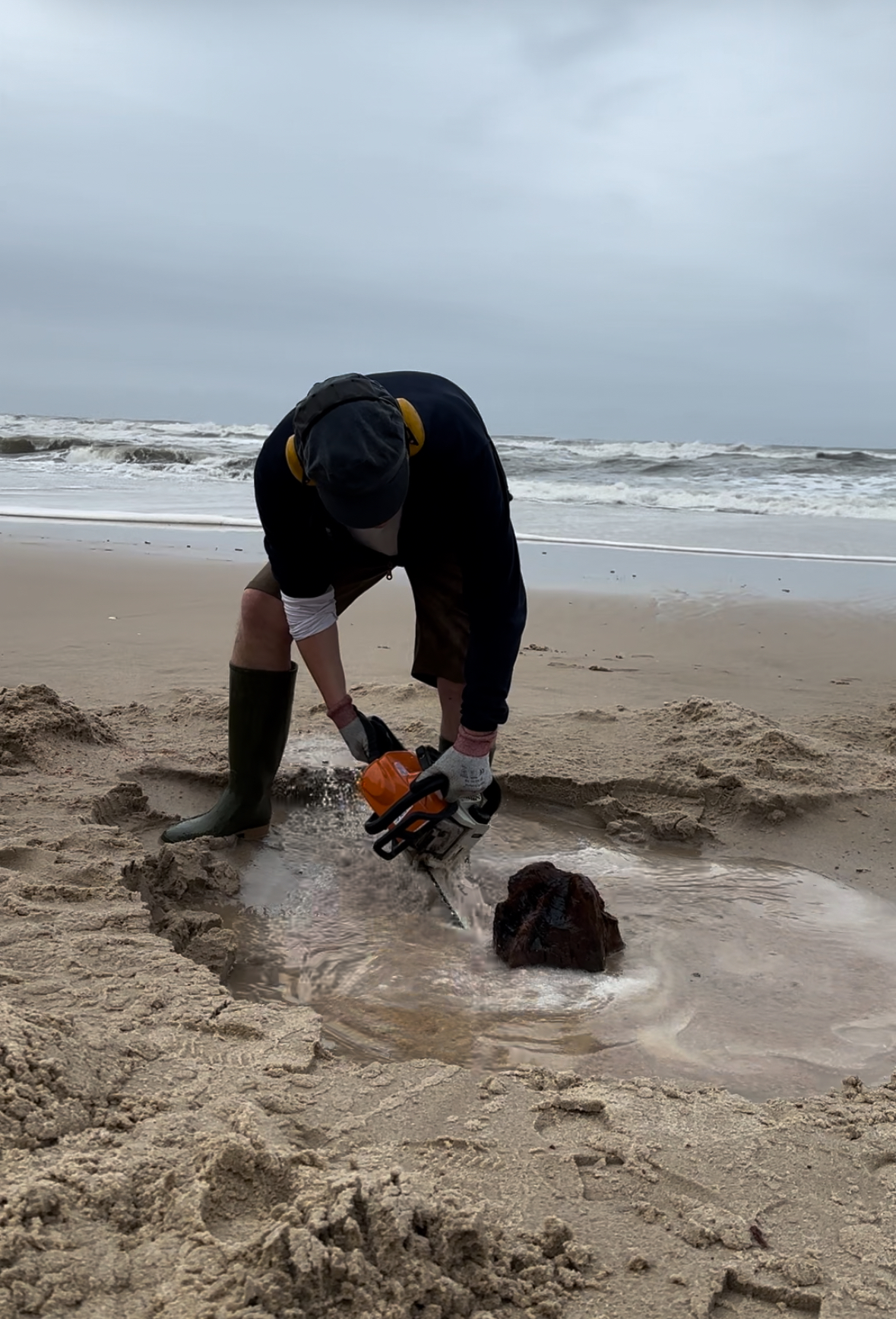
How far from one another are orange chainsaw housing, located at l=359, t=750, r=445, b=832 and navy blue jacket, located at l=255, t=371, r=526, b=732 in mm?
213

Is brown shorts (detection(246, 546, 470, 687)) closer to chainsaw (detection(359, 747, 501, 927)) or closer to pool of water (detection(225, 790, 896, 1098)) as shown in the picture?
chainsaw (detection(359, 747, 501, 927))

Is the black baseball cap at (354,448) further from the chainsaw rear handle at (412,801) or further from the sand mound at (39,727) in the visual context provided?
the sand mound at (39,727)

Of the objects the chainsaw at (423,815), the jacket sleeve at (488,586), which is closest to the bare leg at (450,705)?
the chainsaw at (423,815)

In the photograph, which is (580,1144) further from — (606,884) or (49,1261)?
(606,884)

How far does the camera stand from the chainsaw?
239 cm

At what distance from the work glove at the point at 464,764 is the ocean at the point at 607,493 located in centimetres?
515

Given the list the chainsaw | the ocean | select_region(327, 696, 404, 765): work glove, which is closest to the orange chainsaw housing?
the chainsaw

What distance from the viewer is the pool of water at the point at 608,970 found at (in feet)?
6.82

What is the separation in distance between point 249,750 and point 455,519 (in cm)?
106

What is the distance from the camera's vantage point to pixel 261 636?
2875mm

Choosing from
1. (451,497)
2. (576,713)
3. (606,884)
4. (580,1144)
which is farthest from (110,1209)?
(576,713)

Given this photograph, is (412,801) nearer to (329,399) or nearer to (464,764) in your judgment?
(464,764)

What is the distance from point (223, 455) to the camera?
18047 millimetres

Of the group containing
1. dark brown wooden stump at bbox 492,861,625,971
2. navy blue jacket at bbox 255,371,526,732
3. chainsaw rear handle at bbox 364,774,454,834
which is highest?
navy blue jacket at bbox 255,371,526,732
